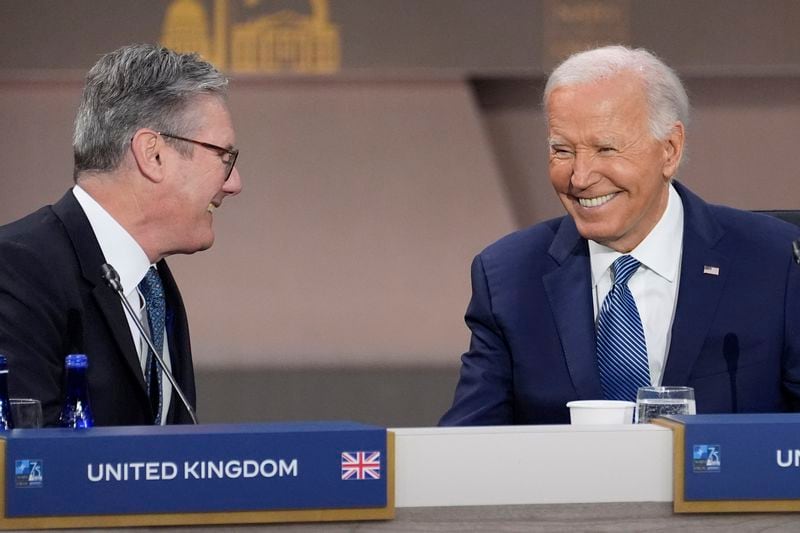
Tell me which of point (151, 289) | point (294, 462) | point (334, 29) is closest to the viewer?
point (294, 462)

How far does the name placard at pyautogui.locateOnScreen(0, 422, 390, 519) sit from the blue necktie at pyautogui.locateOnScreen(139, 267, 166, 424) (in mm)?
850

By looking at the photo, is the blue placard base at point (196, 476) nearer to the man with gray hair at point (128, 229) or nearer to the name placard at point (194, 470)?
the name placard at point (194, 470)

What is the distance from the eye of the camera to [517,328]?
2203 mm

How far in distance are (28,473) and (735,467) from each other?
732 mm

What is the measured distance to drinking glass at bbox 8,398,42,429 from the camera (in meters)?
1.55

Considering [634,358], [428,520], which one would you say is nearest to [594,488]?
[428,520]

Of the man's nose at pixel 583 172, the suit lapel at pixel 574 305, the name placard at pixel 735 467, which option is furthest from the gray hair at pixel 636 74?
the name placard at pixel 735 467

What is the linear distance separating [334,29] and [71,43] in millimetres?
969

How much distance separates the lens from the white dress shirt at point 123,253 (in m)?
→ 2.17

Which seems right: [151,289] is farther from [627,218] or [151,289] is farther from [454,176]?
[454,176]

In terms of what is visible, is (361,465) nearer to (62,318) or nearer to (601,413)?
(601,413)

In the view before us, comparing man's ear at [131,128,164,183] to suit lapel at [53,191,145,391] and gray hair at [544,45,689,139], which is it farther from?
gray hair at [544,45,689,139]

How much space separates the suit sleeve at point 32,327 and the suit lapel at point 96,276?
0.07 m

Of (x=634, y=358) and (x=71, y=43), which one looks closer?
(x=634, y=358)
